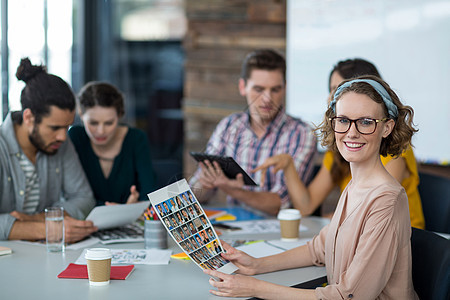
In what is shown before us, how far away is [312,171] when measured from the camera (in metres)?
2.89

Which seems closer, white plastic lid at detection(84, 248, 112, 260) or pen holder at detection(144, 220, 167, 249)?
white plastic lid at detection(84, 248, 112, 260)

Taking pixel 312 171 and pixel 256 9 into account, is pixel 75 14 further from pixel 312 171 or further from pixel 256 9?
pixel 312 171

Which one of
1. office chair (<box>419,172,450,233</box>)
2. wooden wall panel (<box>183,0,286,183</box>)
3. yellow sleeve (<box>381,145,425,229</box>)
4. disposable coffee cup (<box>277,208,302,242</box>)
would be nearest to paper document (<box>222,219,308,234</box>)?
disposable coffee cup (<box>277,208,302,242</box>)

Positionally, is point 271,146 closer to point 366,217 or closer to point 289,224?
point 289,224

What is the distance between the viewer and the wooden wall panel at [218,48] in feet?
13.3

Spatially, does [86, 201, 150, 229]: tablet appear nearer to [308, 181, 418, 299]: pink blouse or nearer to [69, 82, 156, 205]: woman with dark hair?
[69, 82, 156, 205]: woman with dark hair

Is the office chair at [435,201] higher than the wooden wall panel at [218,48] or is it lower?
lower

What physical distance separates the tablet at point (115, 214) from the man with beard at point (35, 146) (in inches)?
9.2

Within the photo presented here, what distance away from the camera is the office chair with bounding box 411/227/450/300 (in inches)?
55.3

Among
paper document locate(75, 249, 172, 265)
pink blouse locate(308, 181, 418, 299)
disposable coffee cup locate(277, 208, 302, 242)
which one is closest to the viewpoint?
pink blouse locate(308, 181, 418, 299)

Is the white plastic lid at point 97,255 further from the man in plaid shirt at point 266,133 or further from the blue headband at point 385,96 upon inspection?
the man in plaid shirt at point 266,133

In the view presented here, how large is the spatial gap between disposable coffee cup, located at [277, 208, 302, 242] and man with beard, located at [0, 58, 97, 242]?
844 mm

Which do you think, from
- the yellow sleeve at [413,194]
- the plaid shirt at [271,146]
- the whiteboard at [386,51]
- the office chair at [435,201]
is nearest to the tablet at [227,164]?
the plaid shirt at [271,146]

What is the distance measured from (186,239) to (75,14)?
338cm
